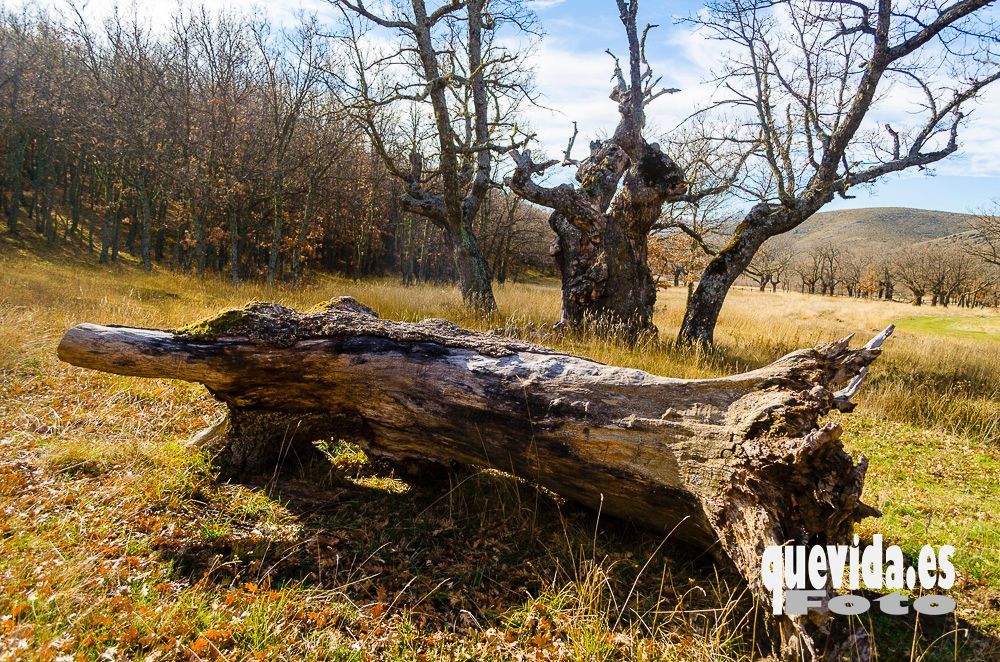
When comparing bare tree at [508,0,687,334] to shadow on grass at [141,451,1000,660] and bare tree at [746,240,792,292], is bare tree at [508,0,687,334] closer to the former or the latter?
shadow on grass at [141,451,1000,660]

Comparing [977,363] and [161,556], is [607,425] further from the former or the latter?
[977,363]

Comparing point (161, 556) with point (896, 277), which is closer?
point (161, 556)

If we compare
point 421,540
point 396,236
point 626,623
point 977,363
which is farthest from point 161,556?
point 396,236

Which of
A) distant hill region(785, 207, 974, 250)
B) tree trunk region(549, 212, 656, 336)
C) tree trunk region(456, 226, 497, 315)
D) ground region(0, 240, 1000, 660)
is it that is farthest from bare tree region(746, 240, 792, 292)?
distant hill region(785, 207, 974, 250)

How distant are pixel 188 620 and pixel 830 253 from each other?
7509 centimetres

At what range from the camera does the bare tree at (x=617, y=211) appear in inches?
353

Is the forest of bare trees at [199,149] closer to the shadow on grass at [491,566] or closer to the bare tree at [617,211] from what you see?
the bare tree at [617,211]

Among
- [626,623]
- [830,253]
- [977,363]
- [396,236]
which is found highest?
[830,253]

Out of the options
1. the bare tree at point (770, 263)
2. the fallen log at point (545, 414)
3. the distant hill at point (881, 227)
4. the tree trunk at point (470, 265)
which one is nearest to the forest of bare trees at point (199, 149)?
the tree trunk at point (470, 265)

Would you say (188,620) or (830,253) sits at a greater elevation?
(830,253)

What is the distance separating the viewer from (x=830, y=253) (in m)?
62.6

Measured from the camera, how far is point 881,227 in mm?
144250

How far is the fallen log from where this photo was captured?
2.38 meters

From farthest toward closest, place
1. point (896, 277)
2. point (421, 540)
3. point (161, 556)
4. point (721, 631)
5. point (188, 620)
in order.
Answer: point (896, 277), point (421, 540), point (161, 556), point (721, 631), point (188, 620)
